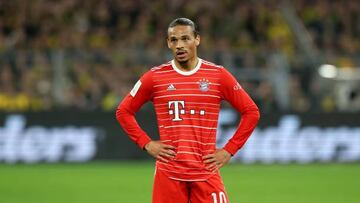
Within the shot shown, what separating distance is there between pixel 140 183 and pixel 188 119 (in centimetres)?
860

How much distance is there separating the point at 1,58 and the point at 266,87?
A: 5483 millimetres

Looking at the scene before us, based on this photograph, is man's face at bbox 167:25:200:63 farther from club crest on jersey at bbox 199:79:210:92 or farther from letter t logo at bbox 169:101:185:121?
letter t logo at bbox 169:101:185:121

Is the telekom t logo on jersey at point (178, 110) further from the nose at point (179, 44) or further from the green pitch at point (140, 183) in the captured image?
the green pitch at point (140, 183)

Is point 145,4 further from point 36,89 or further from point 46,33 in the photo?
point 36,89

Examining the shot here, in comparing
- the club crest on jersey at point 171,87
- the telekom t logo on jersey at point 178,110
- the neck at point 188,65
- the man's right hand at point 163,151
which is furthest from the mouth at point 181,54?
the man's right hand at point 163,151

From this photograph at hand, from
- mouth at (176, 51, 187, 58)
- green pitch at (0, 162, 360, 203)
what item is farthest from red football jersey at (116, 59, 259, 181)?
green pitch at (0, 162, 360, 203)

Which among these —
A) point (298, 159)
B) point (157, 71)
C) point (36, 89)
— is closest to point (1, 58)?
point (36, 89)

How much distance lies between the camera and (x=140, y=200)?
1277cm

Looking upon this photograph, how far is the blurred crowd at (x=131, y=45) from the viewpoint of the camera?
60.0 ft

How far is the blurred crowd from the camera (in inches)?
720

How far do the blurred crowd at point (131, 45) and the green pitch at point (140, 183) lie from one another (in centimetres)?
149

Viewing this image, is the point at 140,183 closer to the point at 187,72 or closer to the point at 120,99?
the point at 120,99

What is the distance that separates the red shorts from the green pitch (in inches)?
232

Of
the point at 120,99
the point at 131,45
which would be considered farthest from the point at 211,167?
the point at 131,45
